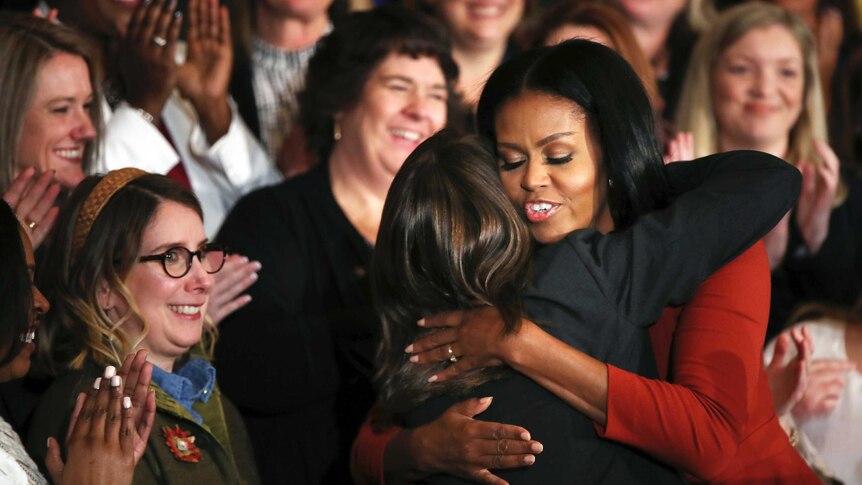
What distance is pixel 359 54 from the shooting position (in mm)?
3926

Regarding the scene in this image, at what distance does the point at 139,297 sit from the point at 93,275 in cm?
12

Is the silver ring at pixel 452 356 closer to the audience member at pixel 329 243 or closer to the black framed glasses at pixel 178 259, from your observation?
the audience member at pixel 329 243

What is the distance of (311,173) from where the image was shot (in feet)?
12.6

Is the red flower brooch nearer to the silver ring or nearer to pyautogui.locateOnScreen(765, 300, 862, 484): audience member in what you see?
the silver ring

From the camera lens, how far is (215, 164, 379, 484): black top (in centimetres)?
336

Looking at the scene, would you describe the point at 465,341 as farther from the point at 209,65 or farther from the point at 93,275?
the point at 209,65

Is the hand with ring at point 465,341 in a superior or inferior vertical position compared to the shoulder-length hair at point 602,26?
inferior

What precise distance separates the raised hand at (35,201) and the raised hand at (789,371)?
187 cm

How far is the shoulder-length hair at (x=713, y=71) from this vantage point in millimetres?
4590

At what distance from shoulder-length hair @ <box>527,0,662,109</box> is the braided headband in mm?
1705

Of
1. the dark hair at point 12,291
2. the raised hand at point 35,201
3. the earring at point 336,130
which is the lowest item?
the dark hair at point 12,291

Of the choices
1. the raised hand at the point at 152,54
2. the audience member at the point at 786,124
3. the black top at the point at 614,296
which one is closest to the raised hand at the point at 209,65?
the raised hand at the point at 152,54

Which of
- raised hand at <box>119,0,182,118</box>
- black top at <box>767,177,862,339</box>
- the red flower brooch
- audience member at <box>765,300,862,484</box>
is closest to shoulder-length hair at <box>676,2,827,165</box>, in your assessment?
black top at <box>767,177,862,339</box>

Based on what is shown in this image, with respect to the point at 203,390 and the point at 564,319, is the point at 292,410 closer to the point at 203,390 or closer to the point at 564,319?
the point at 203,390
